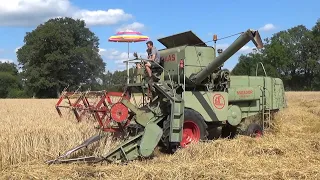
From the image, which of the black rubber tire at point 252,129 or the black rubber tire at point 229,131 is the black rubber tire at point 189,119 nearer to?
the black rubber tire at point 229,131

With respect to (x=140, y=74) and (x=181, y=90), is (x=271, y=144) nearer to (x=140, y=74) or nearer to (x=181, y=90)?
(x=181, y=90)

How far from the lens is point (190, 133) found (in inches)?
357

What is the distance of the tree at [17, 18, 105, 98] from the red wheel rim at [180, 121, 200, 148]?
4492 cm

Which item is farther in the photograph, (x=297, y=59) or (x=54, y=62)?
(x=297, y=59)

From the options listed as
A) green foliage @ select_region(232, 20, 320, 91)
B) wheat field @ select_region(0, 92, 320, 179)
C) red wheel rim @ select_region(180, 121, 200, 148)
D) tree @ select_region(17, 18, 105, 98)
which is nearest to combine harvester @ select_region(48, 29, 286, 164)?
red wheel rim @ select_region(180, 121, 200, 148)

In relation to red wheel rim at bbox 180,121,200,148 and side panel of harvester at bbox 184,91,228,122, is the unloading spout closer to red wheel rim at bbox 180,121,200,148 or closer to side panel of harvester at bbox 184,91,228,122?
side panel of harvester at bbox 184,91,228,122

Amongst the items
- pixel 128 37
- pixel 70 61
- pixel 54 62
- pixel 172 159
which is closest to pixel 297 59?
pixel 70 61

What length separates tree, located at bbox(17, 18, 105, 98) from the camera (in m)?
52.2

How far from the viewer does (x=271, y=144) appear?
26.4ft

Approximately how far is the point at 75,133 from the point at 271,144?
13.5 ft

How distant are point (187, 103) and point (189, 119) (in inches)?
16.5

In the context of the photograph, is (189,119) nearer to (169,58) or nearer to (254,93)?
(169,58)

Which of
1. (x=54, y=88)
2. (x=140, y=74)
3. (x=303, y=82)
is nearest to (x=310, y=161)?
(x=140, y=74)

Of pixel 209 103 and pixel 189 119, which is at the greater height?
pixel 209 103
